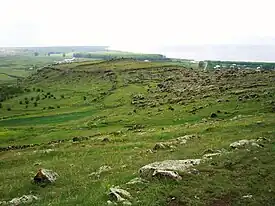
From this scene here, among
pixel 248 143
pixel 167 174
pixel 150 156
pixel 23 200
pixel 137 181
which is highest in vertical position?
pixel 167 174

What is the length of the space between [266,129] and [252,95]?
40.2 meters

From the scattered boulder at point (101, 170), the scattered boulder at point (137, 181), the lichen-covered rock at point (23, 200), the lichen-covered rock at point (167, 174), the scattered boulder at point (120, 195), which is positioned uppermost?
the lichen-covered rock at point (167, 174)

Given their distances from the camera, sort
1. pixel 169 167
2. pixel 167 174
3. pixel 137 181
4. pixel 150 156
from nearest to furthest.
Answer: pixel 137 181
pixel 167 174
pixel 169 167
pixel 150 156

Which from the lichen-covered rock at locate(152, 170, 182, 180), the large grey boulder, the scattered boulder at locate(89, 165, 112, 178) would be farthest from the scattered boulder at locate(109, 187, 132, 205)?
the large grey boulder

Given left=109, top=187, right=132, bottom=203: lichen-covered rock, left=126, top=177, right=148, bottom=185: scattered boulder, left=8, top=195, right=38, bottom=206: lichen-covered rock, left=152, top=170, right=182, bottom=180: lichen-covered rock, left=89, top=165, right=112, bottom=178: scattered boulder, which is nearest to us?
left=109, top=187, right=132, bottom=203: lichen-covered rock

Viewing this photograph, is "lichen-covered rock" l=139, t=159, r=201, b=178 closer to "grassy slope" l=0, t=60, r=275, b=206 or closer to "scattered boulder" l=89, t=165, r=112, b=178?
"grassy slope" l=0, t=60, r=275, b=206

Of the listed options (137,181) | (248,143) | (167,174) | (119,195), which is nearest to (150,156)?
(248,143)

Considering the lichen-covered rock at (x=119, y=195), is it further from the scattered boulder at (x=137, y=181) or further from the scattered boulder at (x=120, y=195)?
Result: the scattered boulder at (x=137, y=181)

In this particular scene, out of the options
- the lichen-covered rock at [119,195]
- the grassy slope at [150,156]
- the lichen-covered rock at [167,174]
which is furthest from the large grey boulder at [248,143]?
the lichen-covered rock at [119,195]

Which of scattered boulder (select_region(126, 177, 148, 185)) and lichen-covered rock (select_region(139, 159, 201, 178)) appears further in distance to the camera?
lichen-covered rock (select_region(139, 159, 201, 178))

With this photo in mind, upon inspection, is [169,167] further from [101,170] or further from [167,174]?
[101,170]

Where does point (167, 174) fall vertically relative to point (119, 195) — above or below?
above

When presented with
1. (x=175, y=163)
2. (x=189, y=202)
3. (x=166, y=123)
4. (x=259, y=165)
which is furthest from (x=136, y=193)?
(x=166, y=123)

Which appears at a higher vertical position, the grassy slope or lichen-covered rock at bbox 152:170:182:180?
lichen-covered rock at bbox 152:170:182:180
